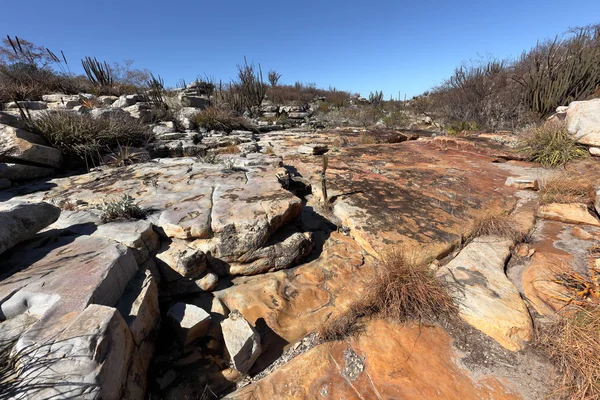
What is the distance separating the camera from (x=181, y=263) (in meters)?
2.12

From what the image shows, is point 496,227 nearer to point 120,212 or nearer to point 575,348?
point 575,348

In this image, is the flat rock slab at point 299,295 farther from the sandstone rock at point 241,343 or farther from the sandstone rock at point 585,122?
the sandstone rock at point 585,122

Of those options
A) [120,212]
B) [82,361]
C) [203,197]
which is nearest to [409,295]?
[82,361]

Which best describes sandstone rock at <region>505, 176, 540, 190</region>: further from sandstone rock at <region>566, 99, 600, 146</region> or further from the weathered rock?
the weathered rock

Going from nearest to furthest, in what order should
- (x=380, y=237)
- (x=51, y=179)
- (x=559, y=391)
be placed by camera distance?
(x=559, y=391)
(x=380, y=237)
(x=51, y=179)

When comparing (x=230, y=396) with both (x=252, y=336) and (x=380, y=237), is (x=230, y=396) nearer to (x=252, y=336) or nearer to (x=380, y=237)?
(x=252, y=336)

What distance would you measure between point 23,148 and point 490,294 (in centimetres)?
592

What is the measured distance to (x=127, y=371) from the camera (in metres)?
1.38

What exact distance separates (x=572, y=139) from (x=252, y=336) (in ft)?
21.0

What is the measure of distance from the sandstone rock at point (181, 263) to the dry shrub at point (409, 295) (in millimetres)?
1430

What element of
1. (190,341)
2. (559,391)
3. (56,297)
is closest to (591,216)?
(559,391)

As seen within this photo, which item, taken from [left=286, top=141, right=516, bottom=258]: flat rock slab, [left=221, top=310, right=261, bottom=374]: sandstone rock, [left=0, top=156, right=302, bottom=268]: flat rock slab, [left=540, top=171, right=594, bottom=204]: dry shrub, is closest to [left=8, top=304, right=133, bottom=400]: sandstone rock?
[left=221, top=310, right=261, bottom=374]: sandstone rock

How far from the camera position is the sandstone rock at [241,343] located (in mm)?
1604

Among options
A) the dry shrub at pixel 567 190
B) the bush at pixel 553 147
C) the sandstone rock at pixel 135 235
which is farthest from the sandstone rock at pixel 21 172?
the bush at pixel 553 147
